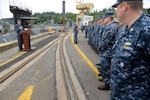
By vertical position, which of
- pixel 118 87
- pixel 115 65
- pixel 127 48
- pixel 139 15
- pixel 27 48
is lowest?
pixel 27 48

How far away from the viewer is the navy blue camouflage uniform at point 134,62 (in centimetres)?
227

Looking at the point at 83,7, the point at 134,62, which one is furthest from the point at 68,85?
the point at 83,7

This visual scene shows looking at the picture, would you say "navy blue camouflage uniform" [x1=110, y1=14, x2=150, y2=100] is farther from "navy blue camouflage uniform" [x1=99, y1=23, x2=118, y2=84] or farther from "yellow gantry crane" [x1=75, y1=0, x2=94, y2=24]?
"yellow gantry crane" [x1=75, y1=0, x2=94, y2=24]

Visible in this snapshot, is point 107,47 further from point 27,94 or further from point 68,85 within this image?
point 27,94

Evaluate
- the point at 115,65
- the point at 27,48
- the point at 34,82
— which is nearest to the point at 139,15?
the point at 115,65

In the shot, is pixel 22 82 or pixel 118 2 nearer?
pixel 118 2

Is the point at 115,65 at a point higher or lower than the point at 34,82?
higher

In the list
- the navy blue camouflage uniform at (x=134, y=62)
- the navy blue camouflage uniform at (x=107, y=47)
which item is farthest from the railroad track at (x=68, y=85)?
the navy blue camouflage uniform at (x=134, y=62)

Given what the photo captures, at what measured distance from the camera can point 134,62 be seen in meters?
2.32

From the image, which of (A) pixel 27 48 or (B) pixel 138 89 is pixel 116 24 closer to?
(B) pixel 138 89

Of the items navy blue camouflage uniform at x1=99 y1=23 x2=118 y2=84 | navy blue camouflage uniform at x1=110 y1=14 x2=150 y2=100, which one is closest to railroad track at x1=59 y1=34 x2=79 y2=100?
navy blue camouflage uniform at x1=99 y1=23 x2=118 y2=84

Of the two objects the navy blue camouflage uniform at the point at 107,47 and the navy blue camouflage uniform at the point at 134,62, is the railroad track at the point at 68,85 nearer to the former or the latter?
the navy blue camouflage uniform at the point at 107,47

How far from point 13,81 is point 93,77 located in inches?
88.8

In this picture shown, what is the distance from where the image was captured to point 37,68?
8508mm
